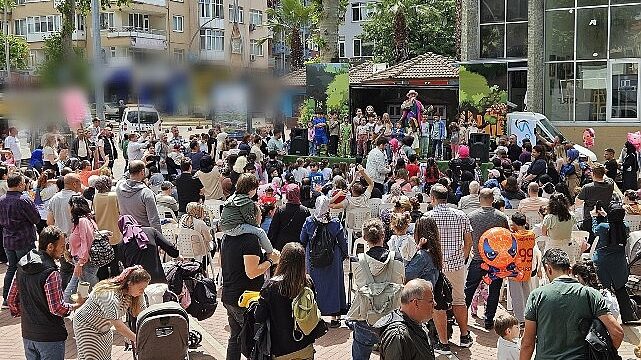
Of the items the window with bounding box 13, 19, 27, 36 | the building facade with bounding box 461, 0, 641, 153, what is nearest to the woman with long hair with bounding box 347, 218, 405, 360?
the building facade with bounding box 461, 0, 641, 153

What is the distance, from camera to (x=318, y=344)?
832cm

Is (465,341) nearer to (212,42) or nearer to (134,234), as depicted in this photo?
(134,234)

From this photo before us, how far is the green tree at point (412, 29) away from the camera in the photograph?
45.1 metres

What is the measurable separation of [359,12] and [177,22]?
16.1m

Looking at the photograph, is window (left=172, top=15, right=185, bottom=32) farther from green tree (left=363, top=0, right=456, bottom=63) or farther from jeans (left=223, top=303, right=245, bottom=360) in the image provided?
jeans (left=223, top=303, right=245, bottom=360)

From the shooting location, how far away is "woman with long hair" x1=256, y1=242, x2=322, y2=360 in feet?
17.6

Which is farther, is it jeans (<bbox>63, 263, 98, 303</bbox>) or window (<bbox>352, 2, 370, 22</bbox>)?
window (<bbox>352, 2, 370, 22</bbox>)

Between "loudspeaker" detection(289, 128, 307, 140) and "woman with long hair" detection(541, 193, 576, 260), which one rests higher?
"loudspeaker" detection(289, 128, 307, 140)

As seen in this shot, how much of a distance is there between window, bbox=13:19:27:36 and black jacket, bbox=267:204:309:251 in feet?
187

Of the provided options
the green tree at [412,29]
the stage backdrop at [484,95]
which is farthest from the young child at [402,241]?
the green tree at [412,29]

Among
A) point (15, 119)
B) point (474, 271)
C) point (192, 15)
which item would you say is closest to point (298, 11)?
point (192, 15)

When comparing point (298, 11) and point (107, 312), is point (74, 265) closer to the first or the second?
point (107, 312)

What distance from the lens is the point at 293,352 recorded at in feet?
17.9

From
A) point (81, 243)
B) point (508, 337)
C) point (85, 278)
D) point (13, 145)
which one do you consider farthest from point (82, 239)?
point (13, 145)
